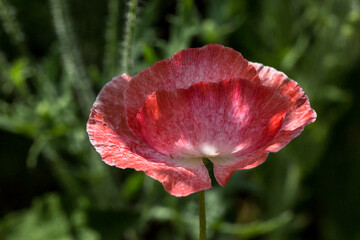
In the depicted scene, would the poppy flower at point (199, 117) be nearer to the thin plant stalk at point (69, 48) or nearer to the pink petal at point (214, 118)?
the pink petal at point (214, 118)

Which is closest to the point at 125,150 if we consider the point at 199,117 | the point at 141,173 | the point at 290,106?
the point at 199,117

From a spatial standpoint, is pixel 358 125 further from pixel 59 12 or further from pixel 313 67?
pixel 59 12

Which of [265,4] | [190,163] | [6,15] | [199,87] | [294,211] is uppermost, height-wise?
[265,4]

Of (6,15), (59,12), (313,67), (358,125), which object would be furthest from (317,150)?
(6,15)

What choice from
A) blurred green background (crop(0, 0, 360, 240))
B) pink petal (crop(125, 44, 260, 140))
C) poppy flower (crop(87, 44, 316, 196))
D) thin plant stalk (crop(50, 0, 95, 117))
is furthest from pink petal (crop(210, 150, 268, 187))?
thin plant stalk (crop(50, 0, 95, 117))

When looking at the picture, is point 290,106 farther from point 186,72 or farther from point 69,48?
point 69,48

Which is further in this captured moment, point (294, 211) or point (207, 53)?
point (294, 211)
